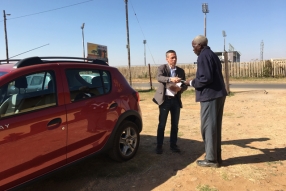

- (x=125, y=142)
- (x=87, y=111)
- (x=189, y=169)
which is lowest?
(x=189, y=169)

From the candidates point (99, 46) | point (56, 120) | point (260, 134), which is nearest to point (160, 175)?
point (56, 120)

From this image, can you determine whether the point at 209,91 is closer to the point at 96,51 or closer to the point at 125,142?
the point at 125,142

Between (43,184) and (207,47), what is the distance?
2945mm

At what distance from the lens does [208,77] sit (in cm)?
346

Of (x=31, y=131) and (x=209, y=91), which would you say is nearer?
(x=31, y=131)

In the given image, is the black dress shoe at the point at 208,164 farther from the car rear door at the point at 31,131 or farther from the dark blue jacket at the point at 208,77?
the car rear door at the point at 31,131

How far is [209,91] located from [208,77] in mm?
233

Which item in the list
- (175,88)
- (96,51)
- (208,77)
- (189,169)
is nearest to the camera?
(208,77)

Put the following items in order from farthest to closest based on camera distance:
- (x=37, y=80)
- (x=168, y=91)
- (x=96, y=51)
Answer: (x=96, y=51), (x=168, y=91), (x=37, y=80)

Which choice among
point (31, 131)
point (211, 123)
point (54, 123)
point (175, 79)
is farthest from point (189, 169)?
point (31, 131)

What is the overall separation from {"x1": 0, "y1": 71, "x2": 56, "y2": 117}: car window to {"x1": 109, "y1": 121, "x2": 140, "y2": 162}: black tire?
1287 mm

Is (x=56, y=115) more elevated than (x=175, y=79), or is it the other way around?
(x=175, y=79)

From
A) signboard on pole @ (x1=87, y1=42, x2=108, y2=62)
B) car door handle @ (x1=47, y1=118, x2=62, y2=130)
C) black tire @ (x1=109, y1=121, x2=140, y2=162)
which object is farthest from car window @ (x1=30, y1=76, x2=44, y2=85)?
signboard on pole @ (x1=87, y1=42, x2=108, y2=62)

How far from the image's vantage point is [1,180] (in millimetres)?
2461
